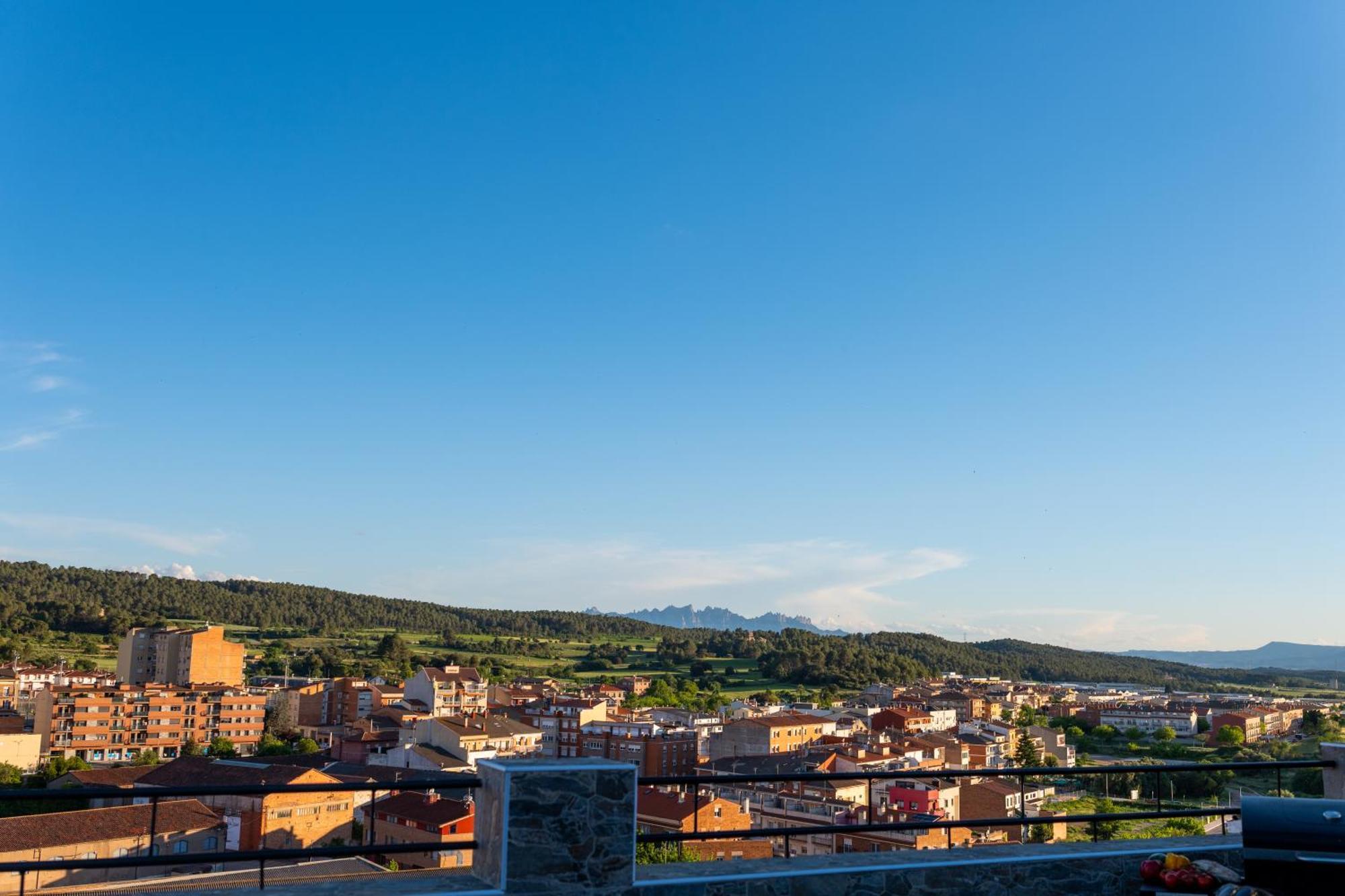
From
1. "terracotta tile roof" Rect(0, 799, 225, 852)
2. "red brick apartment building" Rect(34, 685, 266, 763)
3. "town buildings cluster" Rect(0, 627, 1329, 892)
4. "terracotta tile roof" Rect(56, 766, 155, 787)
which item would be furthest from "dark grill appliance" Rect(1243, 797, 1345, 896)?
"red brick apartment building" Rect(34, 685, 266, 763)

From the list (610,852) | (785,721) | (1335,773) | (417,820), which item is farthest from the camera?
(785,721)

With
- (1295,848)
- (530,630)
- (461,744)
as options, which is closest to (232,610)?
(530,630)

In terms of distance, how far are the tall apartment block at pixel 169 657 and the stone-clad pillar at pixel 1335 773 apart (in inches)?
3316

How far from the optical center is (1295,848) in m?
4.13

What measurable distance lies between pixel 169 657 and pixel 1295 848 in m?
89.0

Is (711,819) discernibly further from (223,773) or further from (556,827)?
(556,827)

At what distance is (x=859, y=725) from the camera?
68.1m

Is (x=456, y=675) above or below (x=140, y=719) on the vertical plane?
above

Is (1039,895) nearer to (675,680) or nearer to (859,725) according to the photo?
(859,725)

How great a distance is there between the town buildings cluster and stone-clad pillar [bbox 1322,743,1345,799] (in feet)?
8.01

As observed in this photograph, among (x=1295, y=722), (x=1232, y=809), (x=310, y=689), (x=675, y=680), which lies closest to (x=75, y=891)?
(x=1232, y=809)

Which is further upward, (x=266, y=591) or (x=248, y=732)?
(x=266, y=591)

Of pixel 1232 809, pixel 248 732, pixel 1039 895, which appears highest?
pixel 1232 809

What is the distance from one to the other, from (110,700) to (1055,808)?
48790 millimetres
